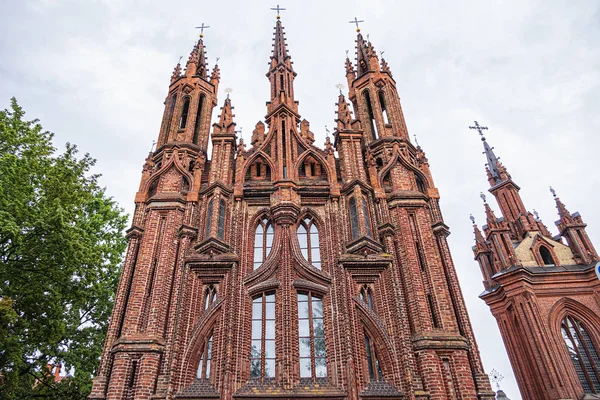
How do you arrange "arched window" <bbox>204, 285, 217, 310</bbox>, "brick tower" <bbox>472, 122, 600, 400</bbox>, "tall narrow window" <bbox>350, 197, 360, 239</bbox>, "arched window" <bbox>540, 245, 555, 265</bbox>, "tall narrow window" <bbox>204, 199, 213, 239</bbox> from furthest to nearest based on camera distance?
"arched window" <bbox>540, 245, 555, 265</bbox>
"brick tower" <bbox>472, 122, 600, 400</bbox>
"tall narrow window" <bbox>350, 197, 360, 239</bbox>
"tall narrow window" <bbox>204, 199, 213, 239</bbox>
"arched window" <bbox>204, 285, 217, 310</bbox>

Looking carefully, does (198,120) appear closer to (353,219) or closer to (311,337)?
(353,219)

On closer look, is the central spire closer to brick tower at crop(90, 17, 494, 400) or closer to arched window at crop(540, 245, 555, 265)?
brick tower at crop(90, 17, 494, 400)

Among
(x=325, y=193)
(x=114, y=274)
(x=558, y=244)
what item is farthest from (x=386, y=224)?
(x=558, y=244)

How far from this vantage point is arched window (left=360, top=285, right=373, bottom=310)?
44.7ft

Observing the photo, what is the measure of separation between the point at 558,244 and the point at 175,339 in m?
28.0

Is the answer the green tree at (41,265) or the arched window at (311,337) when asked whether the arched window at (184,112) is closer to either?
the green tree at (41,265)

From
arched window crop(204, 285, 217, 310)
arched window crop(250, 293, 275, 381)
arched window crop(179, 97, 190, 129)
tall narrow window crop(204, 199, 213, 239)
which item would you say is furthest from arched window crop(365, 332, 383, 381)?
arched window crop(179, 97, 190, 129)

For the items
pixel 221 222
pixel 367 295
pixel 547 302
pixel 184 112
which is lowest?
pixel 367 295

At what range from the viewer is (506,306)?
91.0ft

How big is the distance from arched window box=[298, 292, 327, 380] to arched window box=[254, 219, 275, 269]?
194cm

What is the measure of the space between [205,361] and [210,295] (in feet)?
6.83

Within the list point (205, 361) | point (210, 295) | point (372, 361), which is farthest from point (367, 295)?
point (205, 361)

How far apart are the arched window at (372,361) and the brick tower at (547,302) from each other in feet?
50.6

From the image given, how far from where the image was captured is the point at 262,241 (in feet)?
49.7
